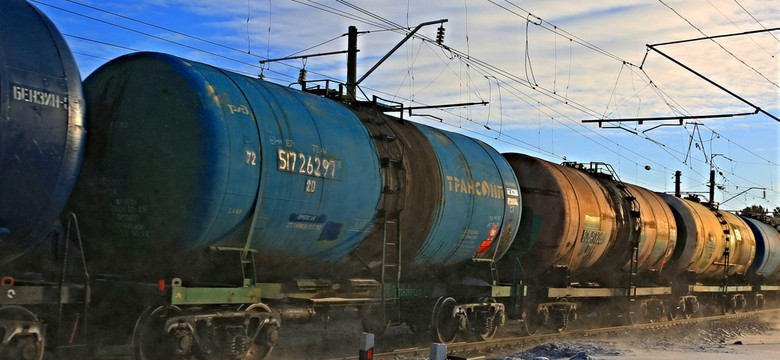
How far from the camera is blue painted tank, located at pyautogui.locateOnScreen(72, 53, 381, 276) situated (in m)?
8.63

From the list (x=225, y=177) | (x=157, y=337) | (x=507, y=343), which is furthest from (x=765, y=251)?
(x=157, y=337)

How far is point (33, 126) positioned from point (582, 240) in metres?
13.2

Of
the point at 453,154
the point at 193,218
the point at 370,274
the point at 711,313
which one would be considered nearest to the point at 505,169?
the point at 453,154

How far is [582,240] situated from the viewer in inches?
698

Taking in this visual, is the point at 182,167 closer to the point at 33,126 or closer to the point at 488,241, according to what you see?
the point at 33,126

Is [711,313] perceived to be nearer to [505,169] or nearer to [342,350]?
[505,169]

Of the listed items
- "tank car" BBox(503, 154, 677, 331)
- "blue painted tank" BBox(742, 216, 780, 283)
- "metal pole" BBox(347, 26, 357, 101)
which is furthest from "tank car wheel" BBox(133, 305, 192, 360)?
"blue painted tank" BBox(742, 216, 780, 283)

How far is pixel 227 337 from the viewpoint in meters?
9.31

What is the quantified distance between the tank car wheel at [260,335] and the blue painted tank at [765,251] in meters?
28.4

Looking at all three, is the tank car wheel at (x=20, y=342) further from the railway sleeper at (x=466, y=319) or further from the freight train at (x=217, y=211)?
the railway sleeper at (x=466, y=319)

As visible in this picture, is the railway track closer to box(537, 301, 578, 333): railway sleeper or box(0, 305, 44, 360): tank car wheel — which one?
box(537, 301, 578, 333): railway sleeper

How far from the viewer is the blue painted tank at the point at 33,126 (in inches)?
274

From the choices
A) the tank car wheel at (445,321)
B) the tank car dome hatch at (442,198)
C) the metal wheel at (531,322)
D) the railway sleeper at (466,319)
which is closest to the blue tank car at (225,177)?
the tank car dome hatch at (442,198)

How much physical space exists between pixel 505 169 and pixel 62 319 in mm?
9471
